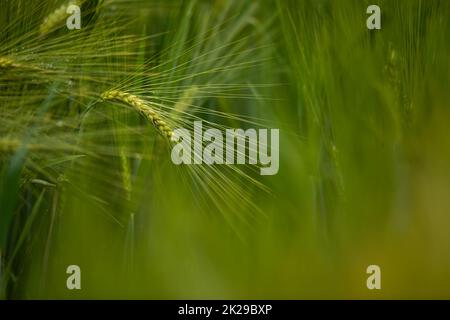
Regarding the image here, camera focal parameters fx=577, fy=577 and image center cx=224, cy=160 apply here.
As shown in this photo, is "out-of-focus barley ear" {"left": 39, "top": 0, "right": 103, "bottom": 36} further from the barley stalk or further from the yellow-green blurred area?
the barley stalk

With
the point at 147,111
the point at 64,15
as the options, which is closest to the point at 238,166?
the point at 147,111

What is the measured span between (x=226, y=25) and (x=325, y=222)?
0.44 meters

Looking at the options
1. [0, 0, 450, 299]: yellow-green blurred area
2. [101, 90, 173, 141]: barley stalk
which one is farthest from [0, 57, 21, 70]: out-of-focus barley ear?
[101, 90, 173, 141]: barley stalk

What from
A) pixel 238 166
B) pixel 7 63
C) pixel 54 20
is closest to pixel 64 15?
pixel 54 20

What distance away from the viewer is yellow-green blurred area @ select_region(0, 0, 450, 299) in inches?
43.0

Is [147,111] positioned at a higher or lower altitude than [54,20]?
lower

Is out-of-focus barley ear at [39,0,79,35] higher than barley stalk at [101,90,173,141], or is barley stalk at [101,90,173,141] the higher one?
out-of-focus barley ear at [39,0,79,35]

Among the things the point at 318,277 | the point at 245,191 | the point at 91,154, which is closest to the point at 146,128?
the point at 91,154

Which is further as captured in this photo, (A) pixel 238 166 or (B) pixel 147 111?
(A) pixel 238 166

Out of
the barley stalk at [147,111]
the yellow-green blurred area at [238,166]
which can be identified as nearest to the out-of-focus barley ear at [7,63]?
the yellow-green blurred area at [238,166]

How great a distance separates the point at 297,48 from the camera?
1.10m

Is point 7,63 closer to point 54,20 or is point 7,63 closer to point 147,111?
point 54,20

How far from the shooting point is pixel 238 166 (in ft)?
3.69
